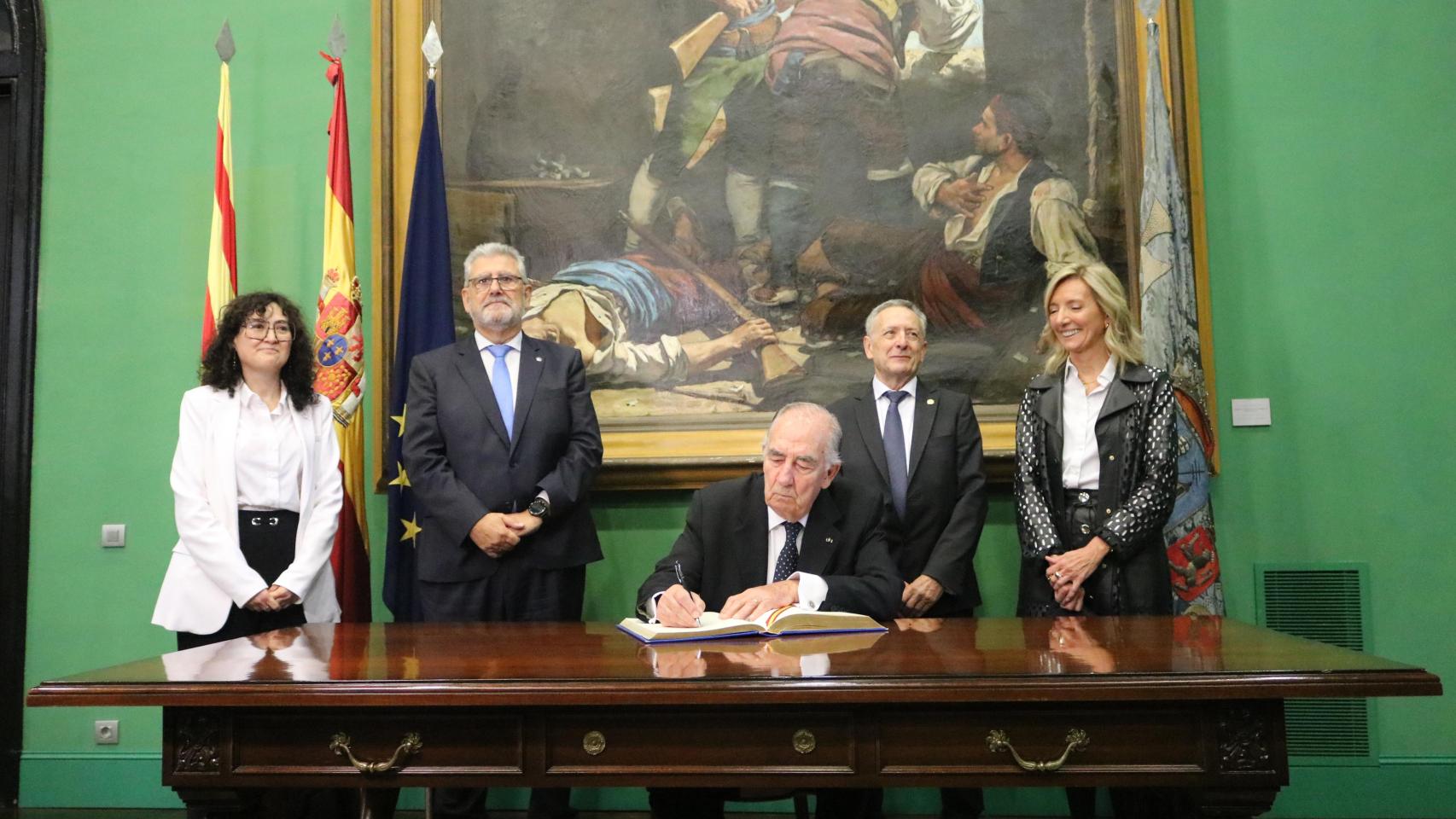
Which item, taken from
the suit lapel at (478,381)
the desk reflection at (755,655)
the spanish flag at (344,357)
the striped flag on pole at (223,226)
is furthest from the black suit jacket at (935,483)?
the striped flag on pole at (223,226)

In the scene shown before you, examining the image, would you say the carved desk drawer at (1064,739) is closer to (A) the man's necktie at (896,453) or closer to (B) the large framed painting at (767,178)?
(A) the man's necktie at (896,453)

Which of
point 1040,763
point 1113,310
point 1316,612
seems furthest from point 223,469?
point 1316,612

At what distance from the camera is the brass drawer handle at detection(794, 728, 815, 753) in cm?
189

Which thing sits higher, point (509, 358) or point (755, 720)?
point (509, 358)

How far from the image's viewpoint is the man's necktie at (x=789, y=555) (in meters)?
2.81

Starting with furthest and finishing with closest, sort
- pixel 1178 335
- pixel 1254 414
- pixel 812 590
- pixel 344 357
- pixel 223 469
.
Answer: pixel 1254 414 → pixel 344 357 → pixel 1178 335 → pixel 223 469 → pixel 812 590

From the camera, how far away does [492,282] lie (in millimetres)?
3754

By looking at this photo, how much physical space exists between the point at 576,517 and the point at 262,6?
259cm

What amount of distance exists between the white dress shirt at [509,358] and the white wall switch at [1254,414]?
2.60m

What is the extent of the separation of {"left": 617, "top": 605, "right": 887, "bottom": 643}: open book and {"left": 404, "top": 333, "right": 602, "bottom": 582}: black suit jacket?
1.19 m

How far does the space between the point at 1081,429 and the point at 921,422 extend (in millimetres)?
552

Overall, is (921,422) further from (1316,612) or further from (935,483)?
(1316,612)

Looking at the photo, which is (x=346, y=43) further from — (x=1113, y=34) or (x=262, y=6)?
(x=1113, y=34)

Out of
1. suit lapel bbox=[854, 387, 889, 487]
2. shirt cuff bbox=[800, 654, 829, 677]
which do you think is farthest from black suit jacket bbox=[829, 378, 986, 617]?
shirt cuff bbox=[800, 654, 829, 677]
